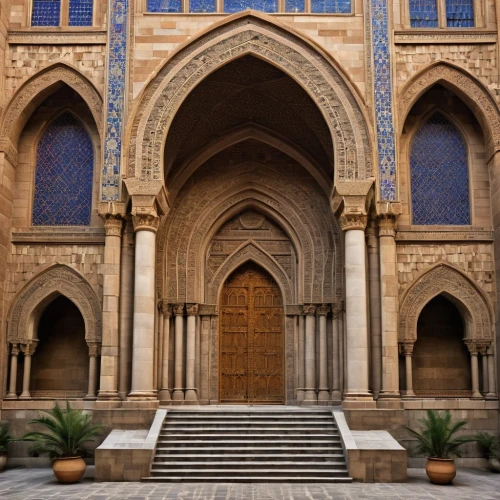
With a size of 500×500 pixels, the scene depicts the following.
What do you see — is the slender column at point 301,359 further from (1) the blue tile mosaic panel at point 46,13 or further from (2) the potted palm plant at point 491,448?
(1) the blue tile mosaic panel at point 46,13

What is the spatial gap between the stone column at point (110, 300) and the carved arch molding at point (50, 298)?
76 centimetres

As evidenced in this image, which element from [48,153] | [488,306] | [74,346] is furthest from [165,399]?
[488,306]

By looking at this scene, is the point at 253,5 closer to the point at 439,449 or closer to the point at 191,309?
the point at 191,309

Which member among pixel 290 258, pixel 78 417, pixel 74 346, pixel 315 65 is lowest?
pixel 78 417

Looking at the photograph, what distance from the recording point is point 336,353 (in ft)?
64.0

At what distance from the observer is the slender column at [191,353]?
19.5 metres

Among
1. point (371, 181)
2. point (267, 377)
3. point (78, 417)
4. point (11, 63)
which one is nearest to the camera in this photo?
point (78, 417)

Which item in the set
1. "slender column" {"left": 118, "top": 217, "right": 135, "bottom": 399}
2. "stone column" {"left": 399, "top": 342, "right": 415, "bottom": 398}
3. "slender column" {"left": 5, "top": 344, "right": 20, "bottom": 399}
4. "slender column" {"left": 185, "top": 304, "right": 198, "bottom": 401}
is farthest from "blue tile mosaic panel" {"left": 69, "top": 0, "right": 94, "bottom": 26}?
"stone column" {"left": 399, "top": 342, "right": 415, "bottom": 398}

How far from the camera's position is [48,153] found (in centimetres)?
1897

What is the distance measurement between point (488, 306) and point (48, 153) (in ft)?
37.6

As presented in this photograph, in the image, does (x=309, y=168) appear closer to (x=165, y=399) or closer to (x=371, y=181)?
(x=371, y=181)

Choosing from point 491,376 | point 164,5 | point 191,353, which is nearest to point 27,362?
point 191,353

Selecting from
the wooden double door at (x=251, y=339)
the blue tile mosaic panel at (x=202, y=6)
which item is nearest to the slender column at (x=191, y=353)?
the wooden double door at (x=251, y=339)

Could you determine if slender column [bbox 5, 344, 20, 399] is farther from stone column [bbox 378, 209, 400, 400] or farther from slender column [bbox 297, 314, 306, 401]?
stone column [bbox 378, 209, 400, 400]
